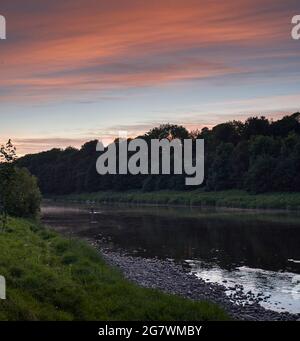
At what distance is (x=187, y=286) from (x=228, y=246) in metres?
16.7

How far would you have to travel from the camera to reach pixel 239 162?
389 feet

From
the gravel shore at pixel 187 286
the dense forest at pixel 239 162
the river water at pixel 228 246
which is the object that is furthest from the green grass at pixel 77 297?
the dense forest at pixel 239 162

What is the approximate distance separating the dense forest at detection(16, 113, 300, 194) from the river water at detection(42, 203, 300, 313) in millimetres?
28023

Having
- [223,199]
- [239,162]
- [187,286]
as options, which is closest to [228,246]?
[187,286]

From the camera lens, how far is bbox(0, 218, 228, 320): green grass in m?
15.9

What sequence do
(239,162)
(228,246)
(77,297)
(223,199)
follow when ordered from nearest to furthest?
(77,297) < (228,246) < (223,199) < (239,162)

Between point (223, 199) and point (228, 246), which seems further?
point (223, 199)

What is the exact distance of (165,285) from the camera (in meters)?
26.5

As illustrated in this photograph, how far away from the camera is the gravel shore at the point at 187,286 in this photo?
2155 centimetres

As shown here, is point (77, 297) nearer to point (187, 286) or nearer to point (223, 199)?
point (187, 286)

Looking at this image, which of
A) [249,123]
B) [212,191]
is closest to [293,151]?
[212,191]

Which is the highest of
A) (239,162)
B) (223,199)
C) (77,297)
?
(239,162)

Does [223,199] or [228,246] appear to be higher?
[223,199]

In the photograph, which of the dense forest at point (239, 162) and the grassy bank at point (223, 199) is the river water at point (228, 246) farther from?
the dense forest at point (239, 162)
